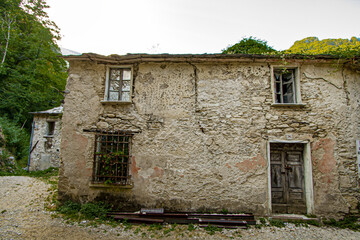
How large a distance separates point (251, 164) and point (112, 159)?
392 centimetres

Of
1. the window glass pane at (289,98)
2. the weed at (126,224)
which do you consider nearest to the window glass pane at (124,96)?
the weed at (126,224)

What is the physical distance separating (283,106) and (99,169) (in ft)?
18.5

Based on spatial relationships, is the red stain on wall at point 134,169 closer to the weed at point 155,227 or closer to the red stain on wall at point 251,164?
the weed at point 155,227

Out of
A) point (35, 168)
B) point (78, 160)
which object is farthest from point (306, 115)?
point (35, 168)

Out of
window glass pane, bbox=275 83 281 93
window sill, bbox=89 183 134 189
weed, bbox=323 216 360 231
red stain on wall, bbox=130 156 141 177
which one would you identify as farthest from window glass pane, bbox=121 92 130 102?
weed, bbox=323 216 360 231

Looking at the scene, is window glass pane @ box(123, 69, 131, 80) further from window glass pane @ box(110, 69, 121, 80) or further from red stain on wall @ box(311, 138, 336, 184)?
red stain on wall @ box(311, 138, 336, 184)

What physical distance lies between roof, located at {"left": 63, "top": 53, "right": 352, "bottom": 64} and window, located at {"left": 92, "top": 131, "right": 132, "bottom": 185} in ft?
7.36

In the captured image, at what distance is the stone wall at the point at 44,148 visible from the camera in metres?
11.1

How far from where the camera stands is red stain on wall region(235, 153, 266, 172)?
15.8ft

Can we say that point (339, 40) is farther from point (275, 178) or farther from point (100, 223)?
point (100, 223)

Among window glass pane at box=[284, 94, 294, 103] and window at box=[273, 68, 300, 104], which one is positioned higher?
window at box=[273, 68, 300, 104]

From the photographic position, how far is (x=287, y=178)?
5.06 metres

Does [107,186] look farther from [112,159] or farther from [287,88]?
[287,88]

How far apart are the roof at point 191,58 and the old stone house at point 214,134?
32 millimetres
